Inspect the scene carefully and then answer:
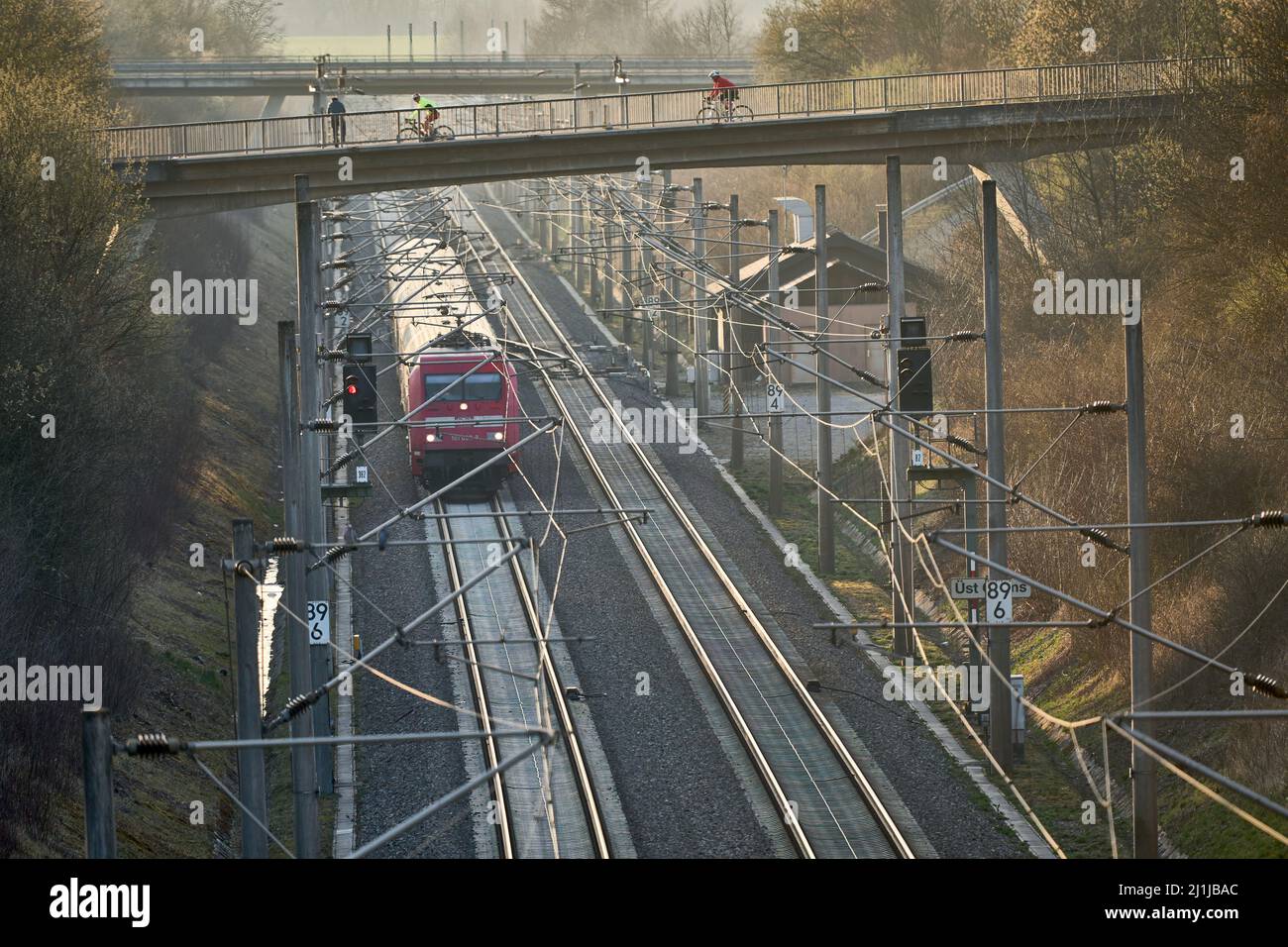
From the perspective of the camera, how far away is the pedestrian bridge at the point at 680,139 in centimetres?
3183

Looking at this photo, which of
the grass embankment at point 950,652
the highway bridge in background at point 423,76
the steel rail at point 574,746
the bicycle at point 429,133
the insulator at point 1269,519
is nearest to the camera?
the insulator at point 1269,519

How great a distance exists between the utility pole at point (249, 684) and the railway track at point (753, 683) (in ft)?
21.9

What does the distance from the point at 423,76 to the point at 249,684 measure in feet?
189

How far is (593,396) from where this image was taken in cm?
4091

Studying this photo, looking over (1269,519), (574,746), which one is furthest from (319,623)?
(1269,519)

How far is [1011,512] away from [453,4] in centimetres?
14273

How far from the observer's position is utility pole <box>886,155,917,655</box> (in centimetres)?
2314

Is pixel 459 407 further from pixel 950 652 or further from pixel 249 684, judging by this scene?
pixel 249 684

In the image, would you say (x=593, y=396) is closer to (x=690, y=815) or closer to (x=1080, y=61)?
(x=1080, y=61)

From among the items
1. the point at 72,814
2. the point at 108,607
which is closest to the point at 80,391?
the point at 108,607

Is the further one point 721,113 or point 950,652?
point 721,113

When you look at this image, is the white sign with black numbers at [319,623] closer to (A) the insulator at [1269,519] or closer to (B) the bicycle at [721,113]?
(A) the insulator at [1269,519]

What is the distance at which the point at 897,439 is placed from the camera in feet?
76.3

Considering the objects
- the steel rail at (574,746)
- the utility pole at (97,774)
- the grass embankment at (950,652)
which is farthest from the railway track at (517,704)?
the grass embankment at (950,652)
